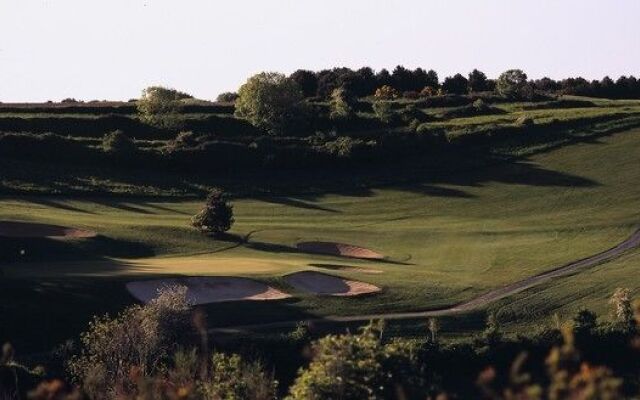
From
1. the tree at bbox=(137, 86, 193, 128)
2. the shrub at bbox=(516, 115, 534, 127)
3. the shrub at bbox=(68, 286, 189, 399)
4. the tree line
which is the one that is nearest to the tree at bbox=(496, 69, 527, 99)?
the tree line

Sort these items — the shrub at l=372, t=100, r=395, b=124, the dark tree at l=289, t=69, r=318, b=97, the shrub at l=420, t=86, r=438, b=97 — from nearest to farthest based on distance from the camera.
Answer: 1. the shrub at l=372, t=100, r=395, b=124
2. the shrub at l=420, t=86, r=438, b=97
3. the dark tree at l=289, t=69, r=318, b=97

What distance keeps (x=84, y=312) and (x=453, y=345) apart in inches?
654

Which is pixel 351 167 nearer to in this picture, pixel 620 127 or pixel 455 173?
pixel 455 173

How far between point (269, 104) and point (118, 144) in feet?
64.0

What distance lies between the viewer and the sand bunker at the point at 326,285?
186 ft

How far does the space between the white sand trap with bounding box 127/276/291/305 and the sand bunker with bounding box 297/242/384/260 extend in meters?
13.2

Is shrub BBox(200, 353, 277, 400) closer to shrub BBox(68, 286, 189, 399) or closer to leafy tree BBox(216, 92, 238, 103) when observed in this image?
shrub BBox(68, 286, 189, 399)

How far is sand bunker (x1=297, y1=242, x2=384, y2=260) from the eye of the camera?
6919cm

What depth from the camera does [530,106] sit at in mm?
116375

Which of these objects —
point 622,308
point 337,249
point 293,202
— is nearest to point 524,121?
point 293,202

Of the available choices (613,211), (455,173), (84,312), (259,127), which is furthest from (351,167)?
(84,312)

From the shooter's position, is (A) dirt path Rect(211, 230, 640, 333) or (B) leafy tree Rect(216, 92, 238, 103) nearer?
(A) dirt path Rect(211, 230, 640, 333)

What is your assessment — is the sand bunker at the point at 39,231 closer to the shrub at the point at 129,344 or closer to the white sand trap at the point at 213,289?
the white sand trap at the point at 213,289

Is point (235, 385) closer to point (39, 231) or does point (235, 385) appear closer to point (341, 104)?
point (39, 231)
